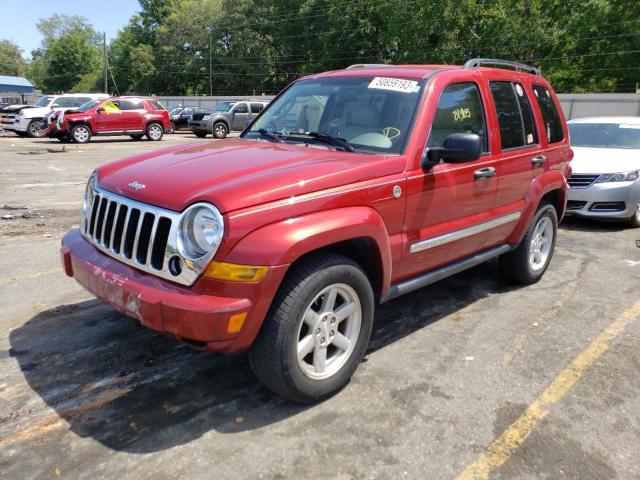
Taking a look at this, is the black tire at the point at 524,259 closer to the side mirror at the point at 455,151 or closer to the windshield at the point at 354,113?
the side mirror at the point at 455,151

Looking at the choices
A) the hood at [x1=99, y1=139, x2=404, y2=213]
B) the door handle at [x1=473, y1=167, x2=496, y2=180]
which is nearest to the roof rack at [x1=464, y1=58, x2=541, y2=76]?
the door handle at [x1=473, y1=167, x2=496, y2=180]

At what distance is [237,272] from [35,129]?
24890 mm

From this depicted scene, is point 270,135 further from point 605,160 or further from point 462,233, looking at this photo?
point 605,160

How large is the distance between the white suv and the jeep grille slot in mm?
22077

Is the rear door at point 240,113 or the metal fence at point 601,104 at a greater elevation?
the metal fence at point 601,104

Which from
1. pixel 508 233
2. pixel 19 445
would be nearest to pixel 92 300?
pixel 19 445

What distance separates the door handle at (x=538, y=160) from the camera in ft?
15.5

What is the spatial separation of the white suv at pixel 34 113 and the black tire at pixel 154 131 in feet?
8.29

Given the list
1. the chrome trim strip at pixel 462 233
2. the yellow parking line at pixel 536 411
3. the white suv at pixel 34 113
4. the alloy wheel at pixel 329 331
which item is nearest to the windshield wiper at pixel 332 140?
the chrome trim strip at pixel 462 233

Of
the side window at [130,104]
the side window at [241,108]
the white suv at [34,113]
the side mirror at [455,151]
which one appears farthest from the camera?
the side window at [241,108]

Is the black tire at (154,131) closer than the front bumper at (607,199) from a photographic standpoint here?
No

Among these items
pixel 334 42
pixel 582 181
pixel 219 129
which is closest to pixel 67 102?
pixel 219 129

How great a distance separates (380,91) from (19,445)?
307 centimetres

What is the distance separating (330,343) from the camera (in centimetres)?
317
